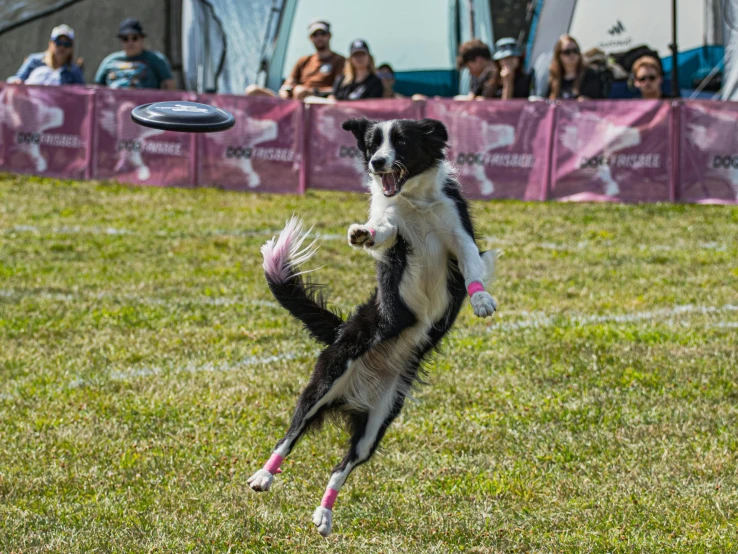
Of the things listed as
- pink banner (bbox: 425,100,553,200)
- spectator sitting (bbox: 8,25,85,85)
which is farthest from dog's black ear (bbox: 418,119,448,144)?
spectator sitting (bbox: 8,25,85,85)

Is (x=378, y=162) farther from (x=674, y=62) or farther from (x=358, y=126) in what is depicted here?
(x=674, y=62)

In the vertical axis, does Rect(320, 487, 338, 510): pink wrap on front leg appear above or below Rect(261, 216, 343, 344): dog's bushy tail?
below

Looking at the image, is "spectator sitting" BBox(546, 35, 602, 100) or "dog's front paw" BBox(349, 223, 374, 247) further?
"spectator sitting" BBox(546, 35, 602, 100)

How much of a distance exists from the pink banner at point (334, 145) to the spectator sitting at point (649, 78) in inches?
118

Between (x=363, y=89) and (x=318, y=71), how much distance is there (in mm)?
1130

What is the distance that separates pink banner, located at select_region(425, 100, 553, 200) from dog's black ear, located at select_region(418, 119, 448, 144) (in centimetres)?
840

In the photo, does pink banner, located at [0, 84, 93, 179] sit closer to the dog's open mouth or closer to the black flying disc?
the black flying disc

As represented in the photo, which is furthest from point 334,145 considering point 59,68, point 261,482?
point 261,482

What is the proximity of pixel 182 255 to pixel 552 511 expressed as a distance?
239 inches

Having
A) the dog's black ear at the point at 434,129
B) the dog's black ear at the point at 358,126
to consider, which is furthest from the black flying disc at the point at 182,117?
the dog's black ear at the point at 434,129

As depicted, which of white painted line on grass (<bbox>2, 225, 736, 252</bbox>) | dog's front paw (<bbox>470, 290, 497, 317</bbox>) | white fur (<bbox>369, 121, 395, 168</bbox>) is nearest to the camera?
dog's front paw (<bbox>470, 290, 497, 317</bbox>)

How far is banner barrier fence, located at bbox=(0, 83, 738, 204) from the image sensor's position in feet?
38.4

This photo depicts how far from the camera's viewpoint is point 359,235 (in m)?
3.27

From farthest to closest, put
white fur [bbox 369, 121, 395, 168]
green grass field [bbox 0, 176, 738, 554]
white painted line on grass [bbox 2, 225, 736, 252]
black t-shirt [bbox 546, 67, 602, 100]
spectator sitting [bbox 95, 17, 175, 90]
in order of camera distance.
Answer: spectator sitting [bbox 95, 17, 175, 90] < black t-shirt [bbox 546, 67, 602, 100] < white painted line on grass [bbox 2, 225, 736, 252] < green grass field [bbox 0, 176, 738, 554] < white fur [bbox 369, 121, 395, 168]
